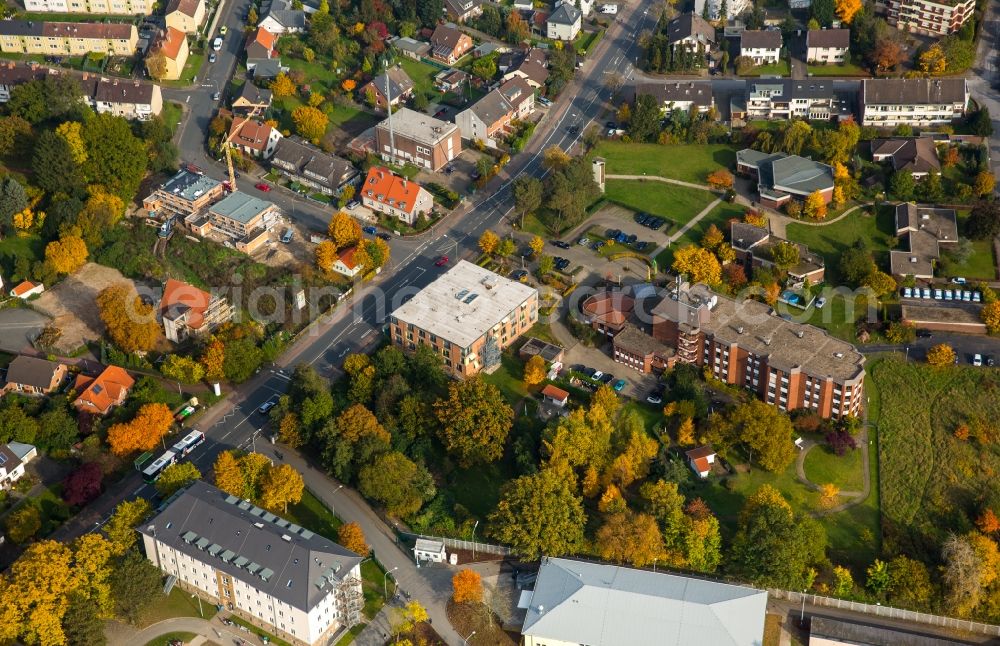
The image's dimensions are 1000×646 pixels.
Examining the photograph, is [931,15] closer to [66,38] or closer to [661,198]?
[661,198]

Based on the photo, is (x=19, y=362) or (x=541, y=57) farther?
(x=541, y=57)

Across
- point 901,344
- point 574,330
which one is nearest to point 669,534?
point 574,330

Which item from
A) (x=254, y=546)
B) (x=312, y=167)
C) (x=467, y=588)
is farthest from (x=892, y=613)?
(x=312, y=167)

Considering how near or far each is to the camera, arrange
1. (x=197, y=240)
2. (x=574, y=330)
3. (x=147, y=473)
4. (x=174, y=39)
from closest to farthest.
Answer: (x=147, y=473), (x=574, y=330), (x=197, y=240), (x=174, y=39)

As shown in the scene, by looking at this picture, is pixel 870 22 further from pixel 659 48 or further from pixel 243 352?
pixel 243 352

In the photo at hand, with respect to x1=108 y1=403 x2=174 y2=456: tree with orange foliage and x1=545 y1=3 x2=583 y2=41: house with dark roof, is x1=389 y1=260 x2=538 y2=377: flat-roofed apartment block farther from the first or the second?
x1=545 y1=3 x2=583 y2=41: house with dark roof
